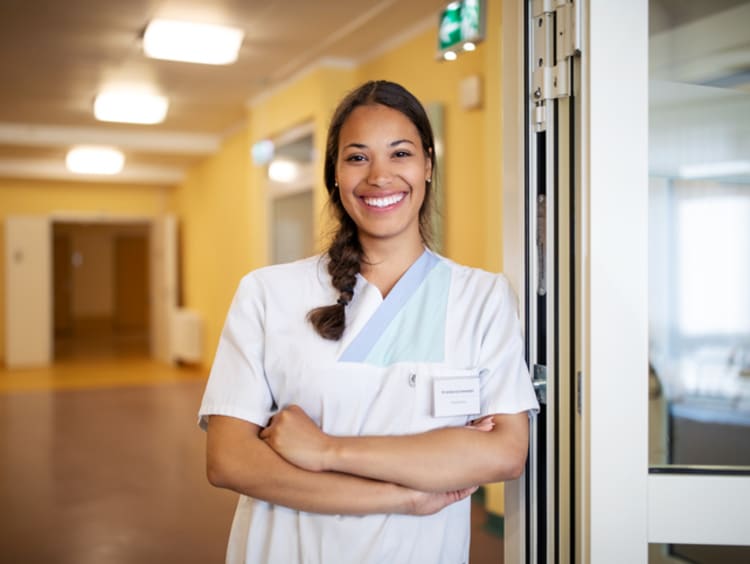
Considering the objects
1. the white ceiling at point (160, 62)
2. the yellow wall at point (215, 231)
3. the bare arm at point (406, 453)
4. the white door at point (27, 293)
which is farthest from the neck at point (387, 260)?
the white door at point (27, 293)

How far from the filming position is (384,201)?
149 cm

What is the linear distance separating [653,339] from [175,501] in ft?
10.7

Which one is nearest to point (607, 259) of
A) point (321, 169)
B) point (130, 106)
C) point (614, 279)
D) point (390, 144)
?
point (614, 279)

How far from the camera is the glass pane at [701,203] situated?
1.38 m

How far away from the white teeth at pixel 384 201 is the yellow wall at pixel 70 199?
11.1 meters

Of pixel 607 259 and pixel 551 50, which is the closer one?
pixel 607 259

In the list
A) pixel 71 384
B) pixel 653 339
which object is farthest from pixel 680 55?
pixel 71 384

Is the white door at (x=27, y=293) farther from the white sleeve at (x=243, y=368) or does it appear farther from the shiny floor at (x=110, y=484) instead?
the white sleeve at (x=243, y=368)

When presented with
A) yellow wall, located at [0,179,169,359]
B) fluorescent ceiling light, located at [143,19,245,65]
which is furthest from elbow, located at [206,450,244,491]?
yellow wall, located at [0,179,169,359]

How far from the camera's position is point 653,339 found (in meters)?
1.93

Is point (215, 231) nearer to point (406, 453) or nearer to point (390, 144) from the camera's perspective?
point (390, 144)

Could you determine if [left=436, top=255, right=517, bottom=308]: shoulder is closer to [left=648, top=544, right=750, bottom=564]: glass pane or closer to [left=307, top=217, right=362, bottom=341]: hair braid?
[left=307, top=217, right=362, bottom=341]: hair braid

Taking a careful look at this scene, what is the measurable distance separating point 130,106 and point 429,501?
6.63 meters

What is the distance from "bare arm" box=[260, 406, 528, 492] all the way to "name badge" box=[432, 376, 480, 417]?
1.6 inches
